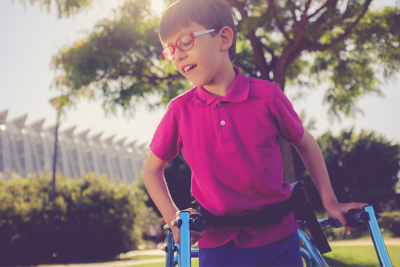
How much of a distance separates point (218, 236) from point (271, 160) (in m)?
0.38

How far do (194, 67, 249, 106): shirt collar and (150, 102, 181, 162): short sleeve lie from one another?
15 cm

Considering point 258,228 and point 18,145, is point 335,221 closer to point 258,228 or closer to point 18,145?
point 258,228

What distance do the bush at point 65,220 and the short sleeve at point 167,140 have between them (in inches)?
477

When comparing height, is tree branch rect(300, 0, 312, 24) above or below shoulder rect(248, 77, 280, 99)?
above

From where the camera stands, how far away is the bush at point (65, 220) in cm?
1177

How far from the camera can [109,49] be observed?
28.0 feet

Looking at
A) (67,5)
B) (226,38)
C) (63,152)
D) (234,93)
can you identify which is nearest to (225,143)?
(234,93)

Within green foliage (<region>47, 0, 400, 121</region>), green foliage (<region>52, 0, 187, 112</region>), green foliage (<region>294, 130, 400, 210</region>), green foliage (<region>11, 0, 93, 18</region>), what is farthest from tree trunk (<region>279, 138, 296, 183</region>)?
green foliage (<region>294, 130, 400, 210</region>)

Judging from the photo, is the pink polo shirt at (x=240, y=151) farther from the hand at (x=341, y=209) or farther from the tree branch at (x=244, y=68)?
the tree branch at (x=244, y=68)

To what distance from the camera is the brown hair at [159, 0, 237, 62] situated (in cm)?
145

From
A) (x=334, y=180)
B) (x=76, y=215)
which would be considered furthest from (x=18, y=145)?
(x=334, y=180)

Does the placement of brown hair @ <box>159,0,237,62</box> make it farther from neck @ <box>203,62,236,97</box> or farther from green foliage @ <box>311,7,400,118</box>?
green foliage @ <box>311,7,400,118</box>

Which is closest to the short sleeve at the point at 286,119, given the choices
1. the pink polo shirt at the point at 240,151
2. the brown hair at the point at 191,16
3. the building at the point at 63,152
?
the pink polo shirt at the point at 240,151

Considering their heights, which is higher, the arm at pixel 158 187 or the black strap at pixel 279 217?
the arm at pixel 158 187
